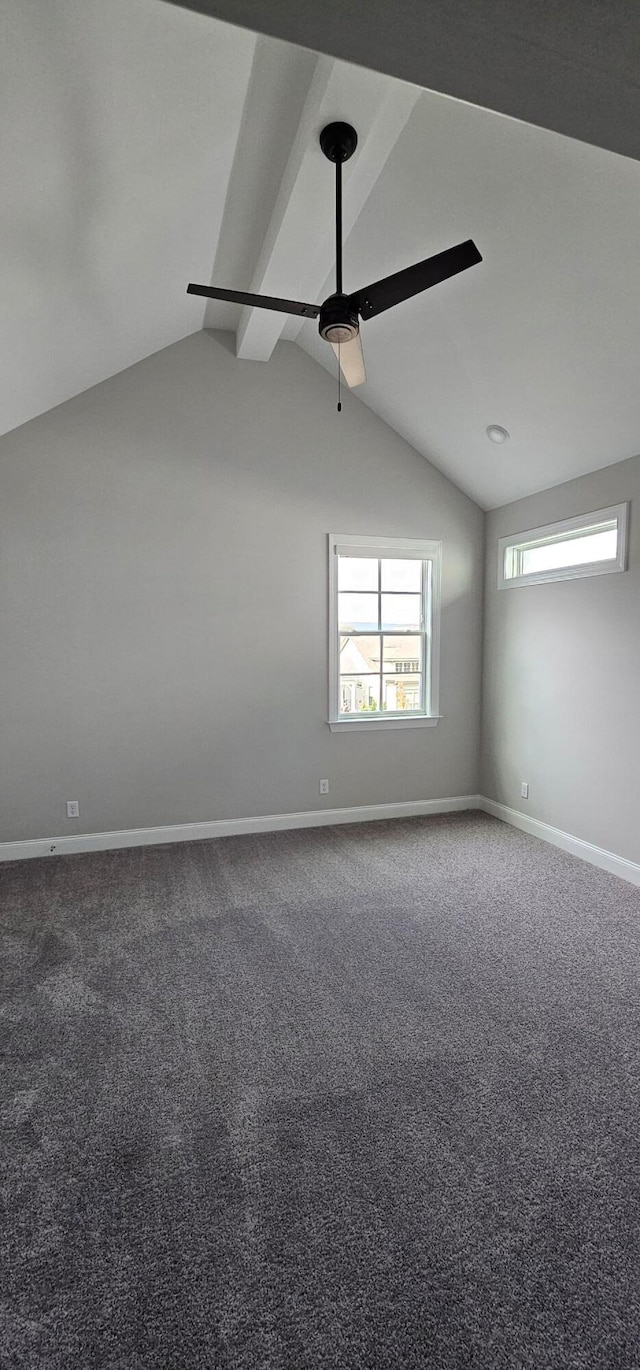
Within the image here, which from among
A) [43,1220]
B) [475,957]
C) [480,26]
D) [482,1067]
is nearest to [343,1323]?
[43,1220]

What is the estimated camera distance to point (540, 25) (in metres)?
0.69

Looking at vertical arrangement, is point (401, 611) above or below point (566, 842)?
above

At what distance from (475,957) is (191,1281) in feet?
5.63

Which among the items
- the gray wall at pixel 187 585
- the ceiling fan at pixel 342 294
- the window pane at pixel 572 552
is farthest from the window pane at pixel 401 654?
the ceiling fan at pixel 342 294

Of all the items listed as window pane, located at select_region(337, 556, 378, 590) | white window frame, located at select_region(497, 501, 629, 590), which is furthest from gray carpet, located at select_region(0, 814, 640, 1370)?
window pane, located at select_region(337, 556, 378, 590)

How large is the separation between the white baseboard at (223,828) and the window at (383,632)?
672mm

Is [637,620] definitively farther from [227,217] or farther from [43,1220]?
[43,1220]

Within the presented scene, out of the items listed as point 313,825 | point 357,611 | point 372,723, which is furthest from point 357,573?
point 313,825

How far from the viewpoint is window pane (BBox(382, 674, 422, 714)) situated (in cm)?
489

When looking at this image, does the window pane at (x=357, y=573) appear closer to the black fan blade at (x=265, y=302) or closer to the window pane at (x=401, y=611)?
the window pane at (x=401, y=611)

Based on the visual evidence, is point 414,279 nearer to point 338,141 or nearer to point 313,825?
point 338,141

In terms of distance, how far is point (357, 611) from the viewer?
187 inches

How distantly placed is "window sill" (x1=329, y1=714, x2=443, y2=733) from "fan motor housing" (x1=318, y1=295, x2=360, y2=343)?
2.81 metres

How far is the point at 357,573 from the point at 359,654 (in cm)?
63
